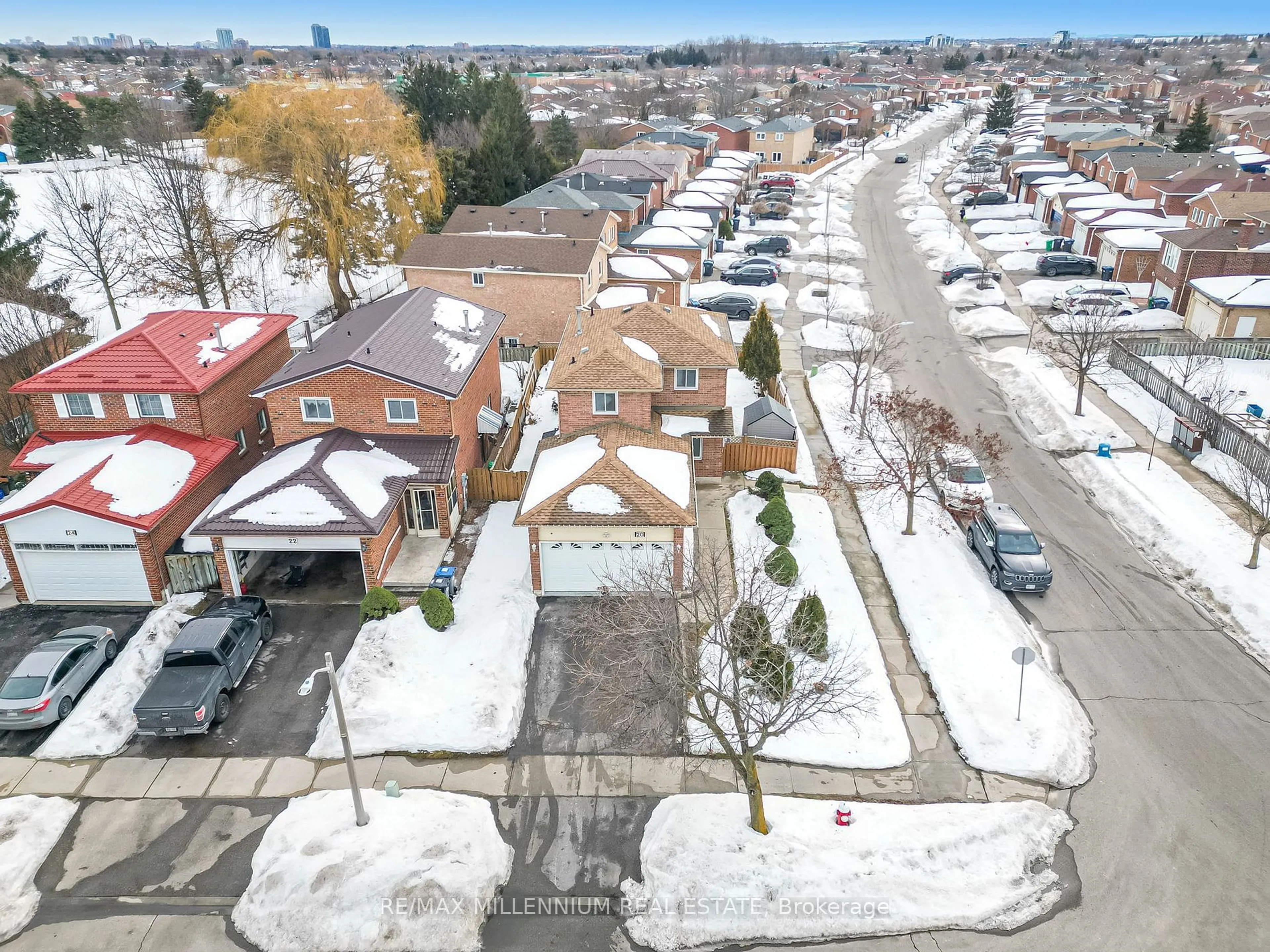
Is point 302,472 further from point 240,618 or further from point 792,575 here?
point 792,575

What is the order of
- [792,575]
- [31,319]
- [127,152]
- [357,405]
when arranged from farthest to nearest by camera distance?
1. [127,152]
2. [31,319]
3. [357,405]
4. [792,575]

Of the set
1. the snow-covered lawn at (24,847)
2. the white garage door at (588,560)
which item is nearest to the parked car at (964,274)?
the white garage door at (588,560)

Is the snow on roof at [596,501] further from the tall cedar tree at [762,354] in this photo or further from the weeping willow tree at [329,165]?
the weeping willow tree at [329,165]

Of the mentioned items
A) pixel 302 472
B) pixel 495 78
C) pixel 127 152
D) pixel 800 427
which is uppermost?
pixel 495 78

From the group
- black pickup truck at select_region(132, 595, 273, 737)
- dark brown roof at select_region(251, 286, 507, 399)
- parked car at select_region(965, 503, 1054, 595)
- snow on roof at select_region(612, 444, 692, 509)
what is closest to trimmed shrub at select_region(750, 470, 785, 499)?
snow on roof at select_region(612, 444, 692, 509)

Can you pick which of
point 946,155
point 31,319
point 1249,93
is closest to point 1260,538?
point 31,319

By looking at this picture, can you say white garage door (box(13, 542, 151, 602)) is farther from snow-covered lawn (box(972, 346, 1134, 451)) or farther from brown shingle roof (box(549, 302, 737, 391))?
snow-covered lawn (box(972, 346, 1134, 451))

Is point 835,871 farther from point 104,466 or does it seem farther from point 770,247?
point 770,247

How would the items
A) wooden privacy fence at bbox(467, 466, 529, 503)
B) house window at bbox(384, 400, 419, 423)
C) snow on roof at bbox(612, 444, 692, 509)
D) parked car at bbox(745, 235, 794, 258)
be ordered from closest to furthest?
snow on roof at bbox(612, 444, 692, 509), house window at bbox(384, 400, 419, 423), wooden privacy fence at bbox(467, 466, 529, 503), parked car at bbox(745, 235, 794, 258)
